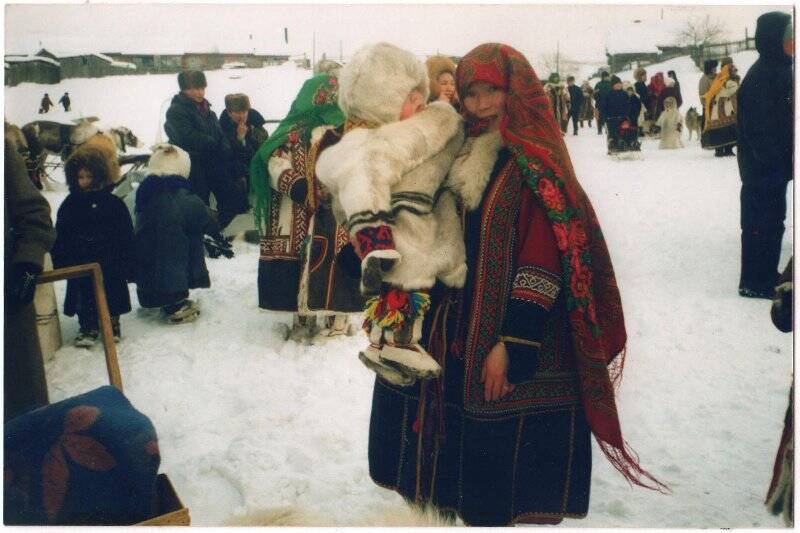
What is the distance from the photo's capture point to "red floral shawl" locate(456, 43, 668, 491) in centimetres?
161

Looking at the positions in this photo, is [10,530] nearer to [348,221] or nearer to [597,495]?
[348,221]

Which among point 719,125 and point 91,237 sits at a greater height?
point 719,125

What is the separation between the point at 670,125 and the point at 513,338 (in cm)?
320

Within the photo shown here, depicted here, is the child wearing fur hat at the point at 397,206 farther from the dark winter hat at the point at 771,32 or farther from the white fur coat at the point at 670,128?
the white fur coat at the point at 670,128

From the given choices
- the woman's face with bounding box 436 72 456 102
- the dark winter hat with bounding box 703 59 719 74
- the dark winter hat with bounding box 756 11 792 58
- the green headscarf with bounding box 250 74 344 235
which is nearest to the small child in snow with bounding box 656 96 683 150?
the dark winter hat with bounding box 703 59 719 74

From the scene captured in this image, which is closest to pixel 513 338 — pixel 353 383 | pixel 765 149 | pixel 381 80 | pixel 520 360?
pixel 520 360

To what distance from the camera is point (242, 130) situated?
4406mm

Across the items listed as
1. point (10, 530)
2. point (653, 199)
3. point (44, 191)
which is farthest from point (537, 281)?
point (653, 199)

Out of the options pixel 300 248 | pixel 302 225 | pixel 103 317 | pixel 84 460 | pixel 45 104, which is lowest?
pixel 84 460

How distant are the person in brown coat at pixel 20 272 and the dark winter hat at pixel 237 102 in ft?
5.23

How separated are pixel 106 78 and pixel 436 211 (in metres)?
1.65

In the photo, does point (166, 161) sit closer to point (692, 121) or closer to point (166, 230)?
point (166, 230)

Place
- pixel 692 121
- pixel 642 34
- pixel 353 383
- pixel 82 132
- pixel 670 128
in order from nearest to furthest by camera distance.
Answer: pixel 642 34
pixel 82 132
pixel 353 383
pixel 670 128
pixel 692 121

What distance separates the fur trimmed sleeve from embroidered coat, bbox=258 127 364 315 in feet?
5.25
